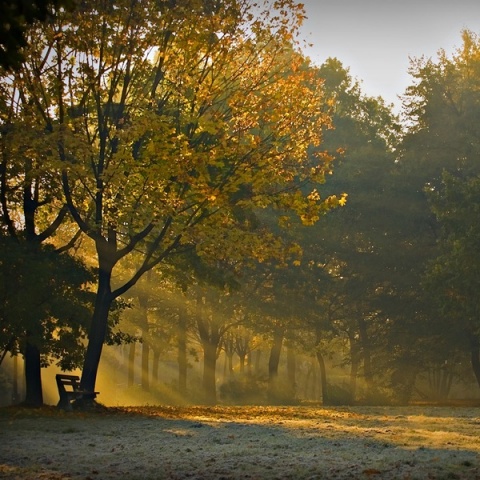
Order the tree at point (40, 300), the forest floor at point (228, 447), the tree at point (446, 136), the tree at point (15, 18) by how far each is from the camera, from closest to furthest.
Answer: the tree at point (15, 18)
the forest floor at point (228, 447)
the tree at point (40, 300)
the tree at point (446, 136)

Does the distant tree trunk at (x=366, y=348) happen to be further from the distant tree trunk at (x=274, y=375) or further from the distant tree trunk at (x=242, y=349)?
the distant tree trunk at (x=242, y=349)

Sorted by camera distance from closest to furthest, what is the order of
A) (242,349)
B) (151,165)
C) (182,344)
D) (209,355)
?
(151,165) → (209,355) → (182,344) → (242,349)

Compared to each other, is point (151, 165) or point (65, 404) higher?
point (151, 165)

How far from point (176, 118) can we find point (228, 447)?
1103 cm

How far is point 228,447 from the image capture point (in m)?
13.7

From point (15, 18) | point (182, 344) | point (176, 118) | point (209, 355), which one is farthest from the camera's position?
point (182, 344)

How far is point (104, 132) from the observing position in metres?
21.3

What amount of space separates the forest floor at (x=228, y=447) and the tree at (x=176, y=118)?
4.85 metres

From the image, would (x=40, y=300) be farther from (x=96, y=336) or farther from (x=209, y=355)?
(x=209, y=355)

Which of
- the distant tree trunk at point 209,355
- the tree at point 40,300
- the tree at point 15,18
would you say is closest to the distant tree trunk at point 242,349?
the distant tree trunk at point 209,355

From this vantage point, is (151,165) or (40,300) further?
(40,300)

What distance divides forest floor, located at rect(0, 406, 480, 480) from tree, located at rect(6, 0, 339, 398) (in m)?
4.85

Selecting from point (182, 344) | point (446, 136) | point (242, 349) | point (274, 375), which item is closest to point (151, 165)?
point (446, 136)

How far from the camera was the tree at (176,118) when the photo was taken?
20.1 meters
